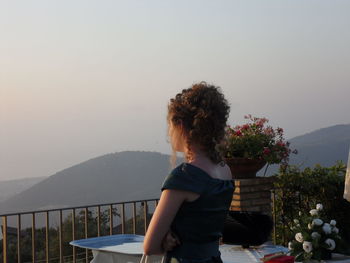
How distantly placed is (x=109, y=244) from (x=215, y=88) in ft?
6.19

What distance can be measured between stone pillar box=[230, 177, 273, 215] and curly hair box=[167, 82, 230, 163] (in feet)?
13.0

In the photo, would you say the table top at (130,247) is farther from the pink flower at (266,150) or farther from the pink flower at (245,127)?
the pink flower at (245,127)

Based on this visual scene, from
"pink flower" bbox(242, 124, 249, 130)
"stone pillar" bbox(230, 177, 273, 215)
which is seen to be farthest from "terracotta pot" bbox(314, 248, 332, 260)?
"pink flower" bbox(242, 124, 249, 130)

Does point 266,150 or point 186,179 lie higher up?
point 266,150

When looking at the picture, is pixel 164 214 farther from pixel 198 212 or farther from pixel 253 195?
pixel 253 195

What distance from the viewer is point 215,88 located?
2039mm

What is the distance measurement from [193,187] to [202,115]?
24cm

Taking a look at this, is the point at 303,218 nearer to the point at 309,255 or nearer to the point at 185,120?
the point at 309,255

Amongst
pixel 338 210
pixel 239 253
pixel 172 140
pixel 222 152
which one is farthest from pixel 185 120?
pixel 338 210

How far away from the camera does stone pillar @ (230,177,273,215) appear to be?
5926mm

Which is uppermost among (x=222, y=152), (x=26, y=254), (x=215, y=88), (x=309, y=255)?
(x=215, y=88)

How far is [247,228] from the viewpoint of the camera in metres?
3.19

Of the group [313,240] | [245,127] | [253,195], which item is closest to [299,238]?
[313,240]

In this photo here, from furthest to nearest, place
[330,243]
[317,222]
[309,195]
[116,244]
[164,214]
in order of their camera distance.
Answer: [309,195]
[317,222]
[330,243]
[116,244]
[164,214]
